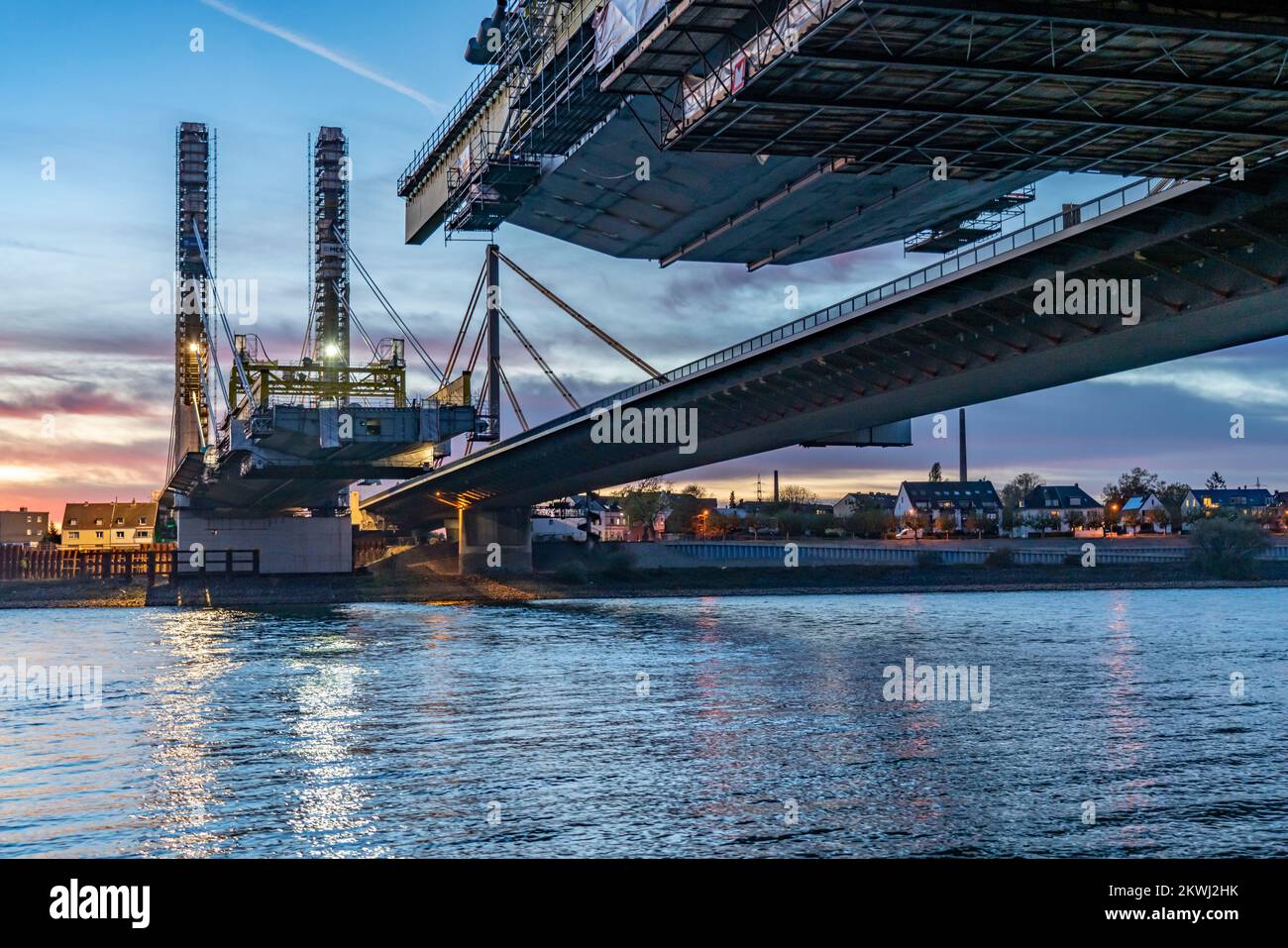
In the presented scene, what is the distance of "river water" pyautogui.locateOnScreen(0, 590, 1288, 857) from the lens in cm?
1991

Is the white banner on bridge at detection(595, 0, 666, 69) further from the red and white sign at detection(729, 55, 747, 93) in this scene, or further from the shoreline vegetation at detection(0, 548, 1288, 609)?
the shoreline vegetation at detection(0, 548, 1288, 609)

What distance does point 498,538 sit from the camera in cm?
11700

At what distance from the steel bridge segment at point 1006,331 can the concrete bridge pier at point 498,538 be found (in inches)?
1420

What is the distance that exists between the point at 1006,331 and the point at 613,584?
62.3 m

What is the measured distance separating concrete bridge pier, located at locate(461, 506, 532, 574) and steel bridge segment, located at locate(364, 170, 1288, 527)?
3608 centimetres

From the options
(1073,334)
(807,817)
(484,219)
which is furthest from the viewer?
(484,219)

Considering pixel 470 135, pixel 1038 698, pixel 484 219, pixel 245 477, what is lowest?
pixel 1038 698

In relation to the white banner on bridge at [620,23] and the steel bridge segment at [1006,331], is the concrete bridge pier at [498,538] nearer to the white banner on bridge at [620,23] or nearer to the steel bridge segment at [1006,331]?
the steel bridge segment at [1006,331]

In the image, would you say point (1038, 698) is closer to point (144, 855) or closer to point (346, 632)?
point (144, 855)

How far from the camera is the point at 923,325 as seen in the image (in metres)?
49.5

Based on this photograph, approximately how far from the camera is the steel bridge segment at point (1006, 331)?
37.1 m

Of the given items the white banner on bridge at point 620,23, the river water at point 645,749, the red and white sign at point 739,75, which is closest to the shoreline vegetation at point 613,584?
the river water at point 645,749

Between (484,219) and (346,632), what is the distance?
2204cm
